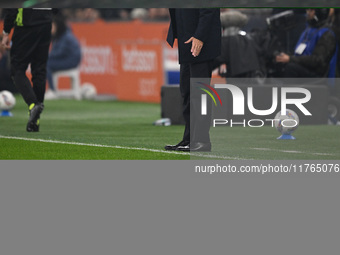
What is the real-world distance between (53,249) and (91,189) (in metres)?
2.07

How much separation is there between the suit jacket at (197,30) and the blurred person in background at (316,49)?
4714mm

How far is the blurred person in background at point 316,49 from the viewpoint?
14.2 metres

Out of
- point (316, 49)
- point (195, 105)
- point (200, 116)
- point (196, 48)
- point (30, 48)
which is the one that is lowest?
point (200, 116)

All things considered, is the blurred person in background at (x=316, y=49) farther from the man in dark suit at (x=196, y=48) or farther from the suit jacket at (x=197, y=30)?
the suit jacket at (x=197, y=30)

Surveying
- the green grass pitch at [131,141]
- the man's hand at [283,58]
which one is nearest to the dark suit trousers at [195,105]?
the green grass pitch at [131,141]

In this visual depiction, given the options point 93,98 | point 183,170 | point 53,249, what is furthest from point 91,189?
point 93,98

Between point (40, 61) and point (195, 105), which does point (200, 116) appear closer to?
point (195, 105)

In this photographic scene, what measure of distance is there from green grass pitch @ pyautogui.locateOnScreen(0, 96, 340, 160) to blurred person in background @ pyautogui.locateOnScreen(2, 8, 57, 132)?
1.46ft

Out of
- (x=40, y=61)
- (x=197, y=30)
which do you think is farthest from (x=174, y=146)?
(x=40, y=61)

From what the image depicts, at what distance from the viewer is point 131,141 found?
1117 cm

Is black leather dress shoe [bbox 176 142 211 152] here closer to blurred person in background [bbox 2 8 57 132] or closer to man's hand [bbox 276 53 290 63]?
blurred person in background [bbox 2 8 57 132]

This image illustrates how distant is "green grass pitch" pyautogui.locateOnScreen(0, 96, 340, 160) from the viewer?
975 centimetres

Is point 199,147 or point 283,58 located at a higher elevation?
point 283,58

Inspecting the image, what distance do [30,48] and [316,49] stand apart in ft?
14.9
